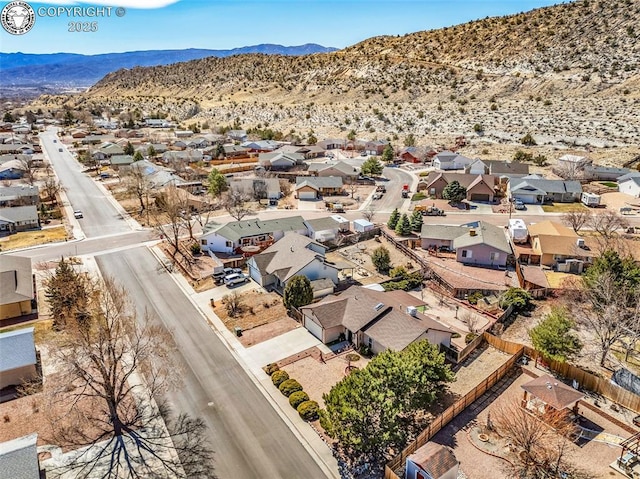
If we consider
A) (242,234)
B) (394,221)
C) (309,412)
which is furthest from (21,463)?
(394,221)

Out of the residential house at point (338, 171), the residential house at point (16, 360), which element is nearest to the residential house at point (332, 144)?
the residential house at point (338, 171)

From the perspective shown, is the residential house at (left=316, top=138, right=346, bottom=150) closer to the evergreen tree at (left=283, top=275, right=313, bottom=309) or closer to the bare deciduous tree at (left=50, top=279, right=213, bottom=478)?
the evergreen tree at (left=283, top=275, right=313, bottom=309)

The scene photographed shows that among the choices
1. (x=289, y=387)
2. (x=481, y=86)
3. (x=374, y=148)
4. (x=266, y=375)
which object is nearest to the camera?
(x=289, y=387)

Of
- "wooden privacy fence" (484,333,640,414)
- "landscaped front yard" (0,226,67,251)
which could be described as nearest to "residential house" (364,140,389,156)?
"landscaped front yard" (0,226,67,251)

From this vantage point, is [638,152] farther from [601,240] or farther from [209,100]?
[209,100]

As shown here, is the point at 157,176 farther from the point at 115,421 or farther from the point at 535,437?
the point at 535,437

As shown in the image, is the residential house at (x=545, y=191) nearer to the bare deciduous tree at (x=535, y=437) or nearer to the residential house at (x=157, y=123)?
the bare deciduous tree at (x=535, y=437)
